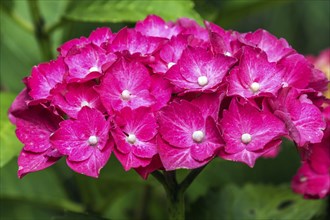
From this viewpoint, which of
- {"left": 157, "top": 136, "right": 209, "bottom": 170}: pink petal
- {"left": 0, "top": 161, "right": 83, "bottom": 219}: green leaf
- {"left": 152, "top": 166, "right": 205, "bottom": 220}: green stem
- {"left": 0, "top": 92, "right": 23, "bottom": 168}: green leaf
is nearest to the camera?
{"left": 157, "top": 136, "right": 209, "bottom": 170}: pink petal

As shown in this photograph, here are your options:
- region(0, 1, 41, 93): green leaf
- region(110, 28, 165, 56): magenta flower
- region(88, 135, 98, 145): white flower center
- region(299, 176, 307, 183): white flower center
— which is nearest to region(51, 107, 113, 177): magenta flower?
region(88, 135, 98, 145): white flower center

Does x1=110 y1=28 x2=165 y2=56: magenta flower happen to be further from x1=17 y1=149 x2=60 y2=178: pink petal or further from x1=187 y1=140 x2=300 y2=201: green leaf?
x1=187 y1=140 x2=300 y2=201: green leaf

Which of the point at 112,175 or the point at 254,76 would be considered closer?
the point at 254,76

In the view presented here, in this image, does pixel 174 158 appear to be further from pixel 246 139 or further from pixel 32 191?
pixel 32 191

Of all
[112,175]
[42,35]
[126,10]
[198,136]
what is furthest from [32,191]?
[198,136]

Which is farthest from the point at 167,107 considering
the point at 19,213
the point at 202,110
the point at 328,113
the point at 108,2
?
the point at 19,213

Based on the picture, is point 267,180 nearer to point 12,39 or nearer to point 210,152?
point 12,39

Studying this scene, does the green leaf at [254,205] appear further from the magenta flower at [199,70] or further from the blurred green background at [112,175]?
the magenta flower at [199,70]
